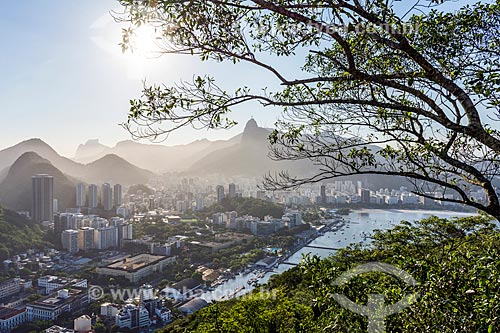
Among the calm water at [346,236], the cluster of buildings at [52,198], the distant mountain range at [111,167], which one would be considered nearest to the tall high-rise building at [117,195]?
the cluster of buildings at [52,198]

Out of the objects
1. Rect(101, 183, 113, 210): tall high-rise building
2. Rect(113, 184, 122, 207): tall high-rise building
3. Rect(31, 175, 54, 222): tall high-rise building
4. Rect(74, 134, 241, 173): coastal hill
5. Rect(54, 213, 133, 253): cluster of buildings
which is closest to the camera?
Rect(54, 213, 133, 253): cluster of buildings

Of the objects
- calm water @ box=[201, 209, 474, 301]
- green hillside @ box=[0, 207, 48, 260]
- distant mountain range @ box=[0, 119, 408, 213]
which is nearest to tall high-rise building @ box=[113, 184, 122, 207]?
distant mountain range @ box=[0, 119, 408, 213]

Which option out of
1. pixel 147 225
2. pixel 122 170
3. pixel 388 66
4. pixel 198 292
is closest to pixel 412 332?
pixel 388 66

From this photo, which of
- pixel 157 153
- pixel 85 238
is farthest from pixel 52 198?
pixel 157 153

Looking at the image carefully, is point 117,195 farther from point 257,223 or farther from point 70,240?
point 257,223

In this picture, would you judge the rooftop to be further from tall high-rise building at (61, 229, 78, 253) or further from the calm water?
tall high-rise building at (61, 229, 78, 253)
